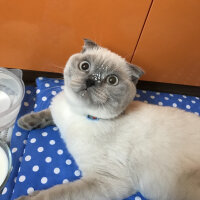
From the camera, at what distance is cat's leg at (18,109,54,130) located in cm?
114

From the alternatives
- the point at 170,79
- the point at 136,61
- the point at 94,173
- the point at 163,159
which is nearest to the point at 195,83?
the point at 170,79

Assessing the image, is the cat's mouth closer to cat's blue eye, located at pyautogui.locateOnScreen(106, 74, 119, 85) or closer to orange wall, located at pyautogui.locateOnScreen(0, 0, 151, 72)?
cat's blue eye, located at pyautogui.locateOnScreen(106, 74, 119, 85)

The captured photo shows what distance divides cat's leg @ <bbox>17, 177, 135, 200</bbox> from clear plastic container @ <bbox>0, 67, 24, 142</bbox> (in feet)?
1.49

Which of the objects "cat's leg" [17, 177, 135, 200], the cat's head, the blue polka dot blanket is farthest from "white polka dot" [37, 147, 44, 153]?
the cat's head

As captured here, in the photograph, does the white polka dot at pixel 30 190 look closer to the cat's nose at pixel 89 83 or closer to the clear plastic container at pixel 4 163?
the clear plastic container at pixel 4 163

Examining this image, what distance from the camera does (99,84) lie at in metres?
0.83

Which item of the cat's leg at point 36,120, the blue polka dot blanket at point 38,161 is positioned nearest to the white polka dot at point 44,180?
the blue polka dot blanket at point 38,161

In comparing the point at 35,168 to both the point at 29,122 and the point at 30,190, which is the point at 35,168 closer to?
the point at 30,190

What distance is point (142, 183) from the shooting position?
0.95 metres

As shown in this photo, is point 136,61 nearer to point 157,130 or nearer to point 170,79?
point 170,79

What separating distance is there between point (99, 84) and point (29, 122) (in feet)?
1.61

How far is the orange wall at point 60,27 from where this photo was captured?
107cm

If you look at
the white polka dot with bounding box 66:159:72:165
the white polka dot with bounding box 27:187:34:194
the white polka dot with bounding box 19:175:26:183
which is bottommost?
the white polka dot with bounding box 27:187:34:194

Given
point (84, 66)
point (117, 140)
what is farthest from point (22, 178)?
point (84, 66)
